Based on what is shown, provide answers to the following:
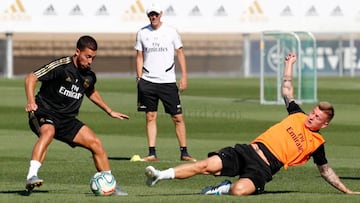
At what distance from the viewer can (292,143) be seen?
42.8ft

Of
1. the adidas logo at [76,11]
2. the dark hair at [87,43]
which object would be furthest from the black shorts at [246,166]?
the adidas logo at [76,11]

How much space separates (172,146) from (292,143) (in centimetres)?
739

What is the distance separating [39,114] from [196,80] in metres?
31.6

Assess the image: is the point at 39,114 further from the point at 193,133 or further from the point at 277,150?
the point at 193,133

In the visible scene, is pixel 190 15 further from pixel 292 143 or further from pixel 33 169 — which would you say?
pixel 33 169

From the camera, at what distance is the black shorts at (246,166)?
42.4 feet

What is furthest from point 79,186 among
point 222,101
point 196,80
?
point 196,80

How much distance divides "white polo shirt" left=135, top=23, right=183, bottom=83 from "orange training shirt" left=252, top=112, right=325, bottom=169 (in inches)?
200

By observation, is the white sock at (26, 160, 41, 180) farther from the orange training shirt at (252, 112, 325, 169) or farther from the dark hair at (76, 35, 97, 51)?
the orange training shirt at (252, 112, 325, 169)

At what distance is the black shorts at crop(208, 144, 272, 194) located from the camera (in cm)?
1291

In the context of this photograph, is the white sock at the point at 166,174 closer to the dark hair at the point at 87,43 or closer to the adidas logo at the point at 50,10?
the dark hair at the point at 87,43

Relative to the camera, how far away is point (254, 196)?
12.8 metres

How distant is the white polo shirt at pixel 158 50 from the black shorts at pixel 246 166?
5.01 metres

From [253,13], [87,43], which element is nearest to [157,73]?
[87,43]
